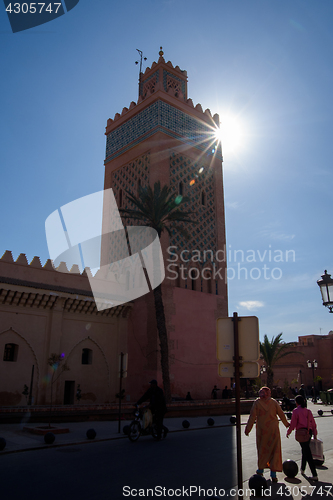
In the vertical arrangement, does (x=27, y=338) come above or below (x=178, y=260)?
below

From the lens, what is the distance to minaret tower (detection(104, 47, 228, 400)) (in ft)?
66.3

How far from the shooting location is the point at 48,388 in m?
17.4

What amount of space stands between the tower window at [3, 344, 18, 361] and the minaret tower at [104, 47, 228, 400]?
19.8 feet

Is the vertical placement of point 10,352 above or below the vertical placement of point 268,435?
above

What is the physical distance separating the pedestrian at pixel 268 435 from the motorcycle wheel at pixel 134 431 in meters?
3.61

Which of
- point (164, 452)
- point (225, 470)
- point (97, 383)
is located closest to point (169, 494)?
point (225, 470)

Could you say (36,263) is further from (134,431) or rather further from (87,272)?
(134,431)

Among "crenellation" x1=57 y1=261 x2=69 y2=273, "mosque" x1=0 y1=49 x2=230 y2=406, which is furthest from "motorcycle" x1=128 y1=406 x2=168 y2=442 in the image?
"crenellation" x1=57 y1=261 x2=69 y2=273

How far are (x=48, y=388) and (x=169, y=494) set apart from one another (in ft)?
46.3

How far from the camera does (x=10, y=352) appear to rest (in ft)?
55.9

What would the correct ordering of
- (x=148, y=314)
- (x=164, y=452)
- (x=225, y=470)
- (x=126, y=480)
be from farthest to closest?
1. (x=148, y=314)
2. (x=164, y=452)
3. (x=225, y=470)
4. (x=126, y=480)

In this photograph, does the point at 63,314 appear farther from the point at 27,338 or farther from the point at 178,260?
the point at 178,260

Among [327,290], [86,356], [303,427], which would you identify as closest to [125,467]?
[303,427]

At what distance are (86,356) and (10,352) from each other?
391cm
